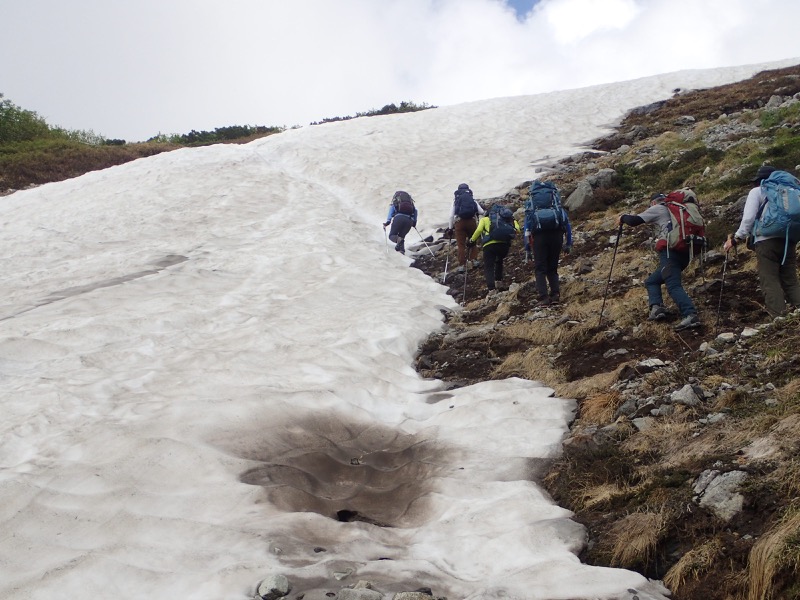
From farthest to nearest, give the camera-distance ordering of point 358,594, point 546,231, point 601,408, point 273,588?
point 546,231 → point 601,408 → point 273,588 → point 358,594

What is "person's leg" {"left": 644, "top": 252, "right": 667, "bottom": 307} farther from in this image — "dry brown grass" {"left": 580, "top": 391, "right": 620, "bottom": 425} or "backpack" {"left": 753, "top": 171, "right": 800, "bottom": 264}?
"dry brown grass" {"left": 580, "top": 391, "right": 620, "bottom": 425}

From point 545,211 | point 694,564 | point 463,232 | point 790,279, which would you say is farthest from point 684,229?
point 463,232

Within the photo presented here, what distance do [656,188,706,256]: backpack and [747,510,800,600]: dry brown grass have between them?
5473 mm

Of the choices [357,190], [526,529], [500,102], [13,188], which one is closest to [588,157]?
[357,190]

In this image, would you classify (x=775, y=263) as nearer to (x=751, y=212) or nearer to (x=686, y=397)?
(x=751, y=212)

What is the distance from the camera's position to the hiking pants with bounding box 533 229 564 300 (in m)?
11.3

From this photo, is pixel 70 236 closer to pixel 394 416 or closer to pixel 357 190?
pixel 357 190

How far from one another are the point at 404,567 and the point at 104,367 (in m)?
5.83

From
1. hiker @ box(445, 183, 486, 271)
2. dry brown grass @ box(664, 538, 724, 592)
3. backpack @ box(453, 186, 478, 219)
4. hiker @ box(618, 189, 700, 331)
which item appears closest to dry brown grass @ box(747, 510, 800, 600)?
dry brown grass @ box(664, 538, 724, 592)

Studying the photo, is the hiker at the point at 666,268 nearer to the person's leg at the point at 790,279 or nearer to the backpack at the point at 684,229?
the backpack at the point at 684,229

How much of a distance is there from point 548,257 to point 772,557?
800 cm

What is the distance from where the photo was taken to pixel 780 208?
316 inches

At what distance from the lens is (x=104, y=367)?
8961 millimetres

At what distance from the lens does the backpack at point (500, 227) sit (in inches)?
514
